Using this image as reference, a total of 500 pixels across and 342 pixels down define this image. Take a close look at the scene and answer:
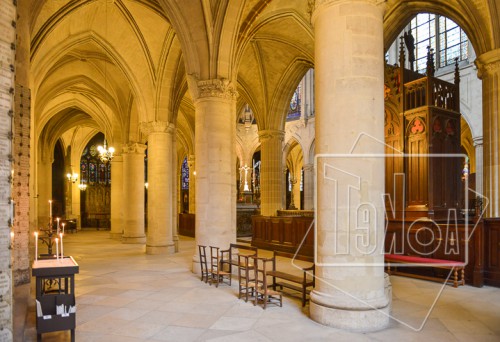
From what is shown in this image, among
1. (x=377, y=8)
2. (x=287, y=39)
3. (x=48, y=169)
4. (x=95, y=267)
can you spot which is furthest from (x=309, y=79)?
(x=377, y=8)

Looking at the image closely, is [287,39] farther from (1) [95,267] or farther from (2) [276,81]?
(1) [95,267]

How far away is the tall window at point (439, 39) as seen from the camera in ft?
63.8

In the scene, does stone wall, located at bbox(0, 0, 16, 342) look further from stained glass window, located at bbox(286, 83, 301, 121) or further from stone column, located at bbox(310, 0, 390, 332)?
stained glass window, located at bbox(286, 83, 301, 121)

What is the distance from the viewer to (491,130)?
979cm

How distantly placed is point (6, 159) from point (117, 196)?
16407 millimetres

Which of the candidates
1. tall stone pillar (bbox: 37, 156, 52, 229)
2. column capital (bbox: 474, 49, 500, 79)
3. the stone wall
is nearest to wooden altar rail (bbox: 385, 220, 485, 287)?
column capital (bbox: 474, 49, 500, 79)

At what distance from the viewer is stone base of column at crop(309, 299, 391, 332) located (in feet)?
16.8

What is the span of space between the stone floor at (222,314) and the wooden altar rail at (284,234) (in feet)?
12.3

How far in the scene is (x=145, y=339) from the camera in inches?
193

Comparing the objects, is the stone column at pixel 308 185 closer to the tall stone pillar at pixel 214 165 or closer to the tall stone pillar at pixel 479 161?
the tall stone pillar at pixel 479 161

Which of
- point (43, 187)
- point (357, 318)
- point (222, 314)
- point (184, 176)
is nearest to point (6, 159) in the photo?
point (222, 314)

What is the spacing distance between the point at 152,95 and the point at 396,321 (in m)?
11.0

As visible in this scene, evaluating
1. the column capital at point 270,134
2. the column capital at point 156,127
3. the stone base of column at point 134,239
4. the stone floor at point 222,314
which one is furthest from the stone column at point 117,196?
the stone floor at point 222,314

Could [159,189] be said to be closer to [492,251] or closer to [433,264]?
[433,264]
